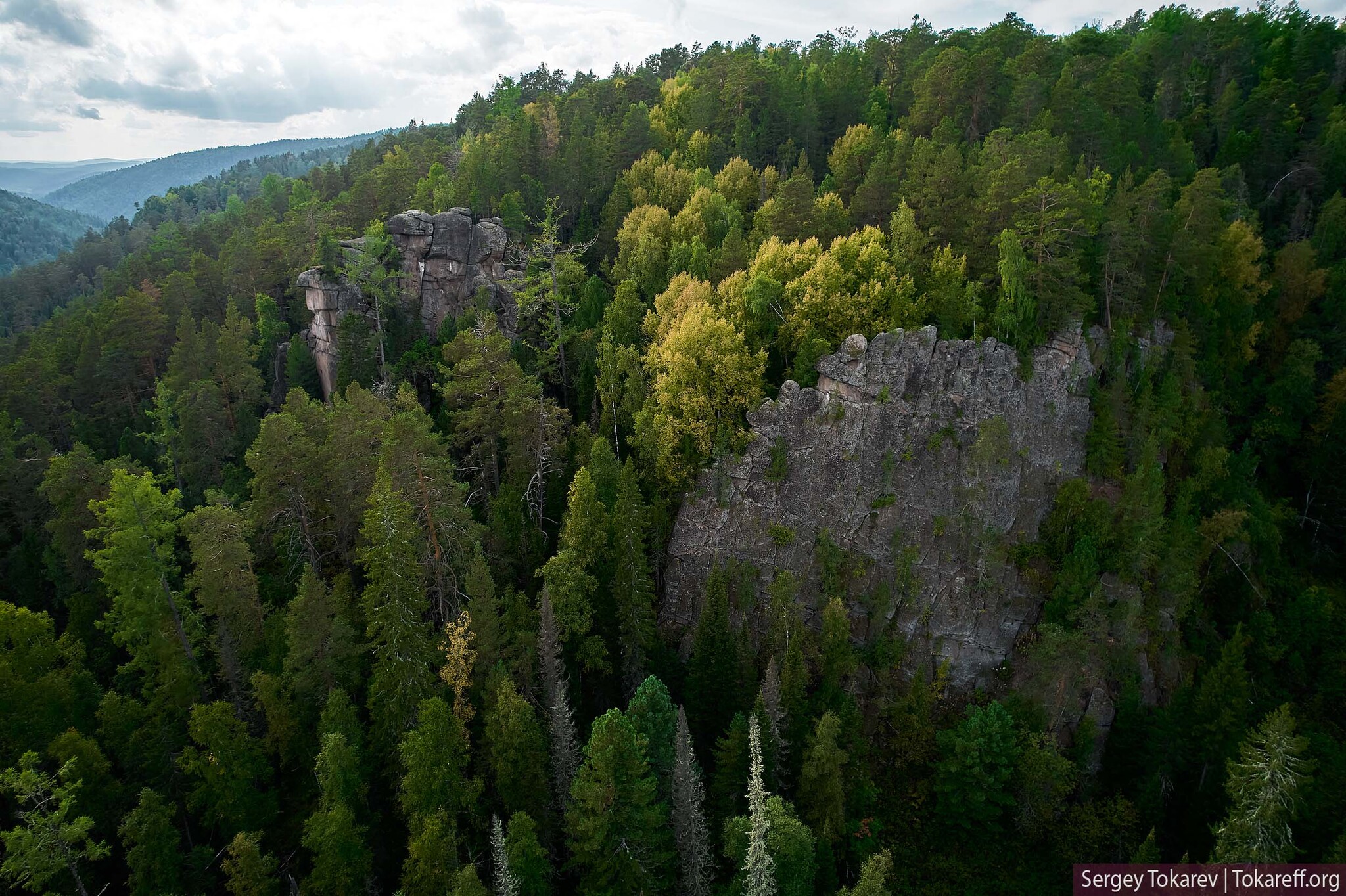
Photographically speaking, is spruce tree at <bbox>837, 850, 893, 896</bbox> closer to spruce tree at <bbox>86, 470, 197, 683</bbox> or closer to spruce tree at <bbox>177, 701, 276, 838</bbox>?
spruce tree at <bbox>177, 701, 276, 838</bbox>

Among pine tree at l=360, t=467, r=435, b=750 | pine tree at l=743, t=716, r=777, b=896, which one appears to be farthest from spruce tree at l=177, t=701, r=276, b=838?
pine tree at l=743, t=716, r=777, b=896

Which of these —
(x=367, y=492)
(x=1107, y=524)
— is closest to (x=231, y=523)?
(x=367, y=492)

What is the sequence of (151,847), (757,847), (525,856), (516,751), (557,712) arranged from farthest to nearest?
(557,712)
(516,751)
(525,856)
(151,847)
(757,847)

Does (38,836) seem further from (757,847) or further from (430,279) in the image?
(430,279)

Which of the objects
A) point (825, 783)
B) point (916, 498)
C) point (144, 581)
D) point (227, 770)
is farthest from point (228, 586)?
point (916, 498)

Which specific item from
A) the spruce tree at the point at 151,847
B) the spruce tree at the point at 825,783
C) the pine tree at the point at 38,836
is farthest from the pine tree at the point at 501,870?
the pine tree at the point at 38,836
